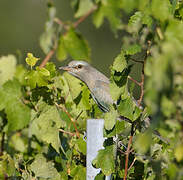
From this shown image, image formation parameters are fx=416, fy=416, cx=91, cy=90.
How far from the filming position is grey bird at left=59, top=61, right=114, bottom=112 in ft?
9.89

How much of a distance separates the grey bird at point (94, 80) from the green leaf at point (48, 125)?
1.28 metres

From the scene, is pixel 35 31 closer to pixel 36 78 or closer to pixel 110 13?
pixel 36 78

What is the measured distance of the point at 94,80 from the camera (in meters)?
3.19

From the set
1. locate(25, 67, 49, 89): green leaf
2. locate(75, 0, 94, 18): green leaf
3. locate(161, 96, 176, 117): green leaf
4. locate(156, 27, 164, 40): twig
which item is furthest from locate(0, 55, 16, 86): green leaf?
locate(161, 96, 176, 117): green leaf

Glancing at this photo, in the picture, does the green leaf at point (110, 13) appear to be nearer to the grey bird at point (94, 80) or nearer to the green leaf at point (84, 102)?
the green leaf at point (84, 102)

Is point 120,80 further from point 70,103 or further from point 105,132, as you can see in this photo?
point 70,103

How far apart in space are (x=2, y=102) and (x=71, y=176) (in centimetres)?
66

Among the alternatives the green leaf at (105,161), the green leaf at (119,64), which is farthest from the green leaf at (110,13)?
the green leaf at (105,161)

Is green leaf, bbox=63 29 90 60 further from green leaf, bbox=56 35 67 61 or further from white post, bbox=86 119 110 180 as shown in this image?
white post, bbox=86 119 110 180

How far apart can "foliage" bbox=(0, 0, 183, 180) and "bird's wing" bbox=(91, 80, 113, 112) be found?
2.68 ft

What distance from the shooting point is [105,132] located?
5.33 feet

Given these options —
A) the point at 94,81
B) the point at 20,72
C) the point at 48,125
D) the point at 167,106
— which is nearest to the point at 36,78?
the point at 48,125

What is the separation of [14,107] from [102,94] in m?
1.79

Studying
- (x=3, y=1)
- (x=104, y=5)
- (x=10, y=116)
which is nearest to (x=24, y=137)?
(x=10, y=116)
